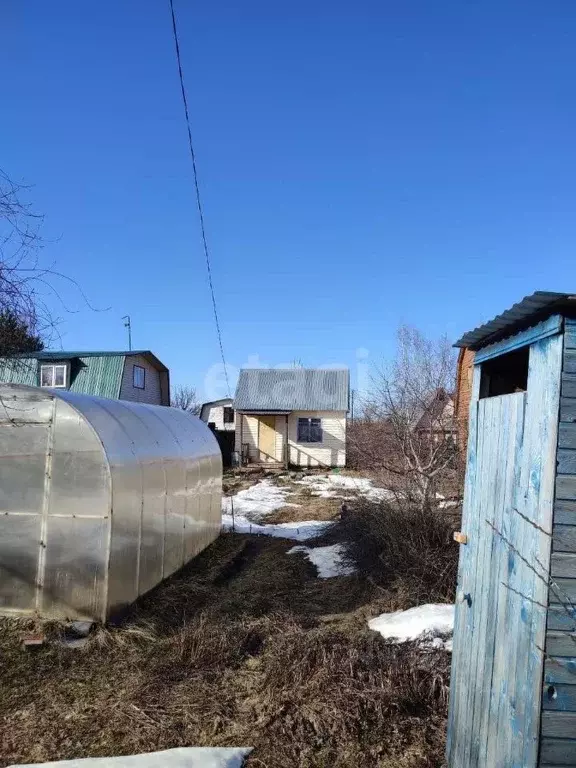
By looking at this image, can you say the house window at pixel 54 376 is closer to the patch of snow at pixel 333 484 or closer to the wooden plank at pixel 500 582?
the patch of snow at pixel 333 484

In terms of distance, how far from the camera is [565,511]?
7.11ft

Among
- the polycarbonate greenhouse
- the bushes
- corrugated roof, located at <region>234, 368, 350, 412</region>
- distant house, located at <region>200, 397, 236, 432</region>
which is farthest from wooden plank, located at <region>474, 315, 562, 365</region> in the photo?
distant house, located at <region>200, 397, 236, 432</region>

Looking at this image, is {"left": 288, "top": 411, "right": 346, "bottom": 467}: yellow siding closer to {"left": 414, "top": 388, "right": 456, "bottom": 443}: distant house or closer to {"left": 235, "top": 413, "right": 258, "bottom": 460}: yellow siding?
{"left": 235, "top": 413, "right": 258, "bottom": 460}: yellow siding

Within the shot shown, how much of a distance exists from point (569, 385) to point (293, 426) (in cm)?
2261

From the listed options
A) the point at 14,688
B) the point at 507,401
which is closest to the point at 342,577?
the point at 14,688

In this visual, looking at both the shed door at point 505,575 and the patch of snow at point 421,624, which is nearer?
the shed door at point 505,575

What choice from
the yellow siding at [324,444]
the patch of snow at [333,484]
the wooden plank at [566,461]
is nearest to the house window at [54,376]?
Answer: the yellow siding at [324,444]

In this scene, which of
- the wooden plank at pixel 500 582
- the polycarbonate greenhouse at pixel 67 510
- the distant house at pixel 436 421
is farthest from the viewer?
the distant house at pixel 436 421

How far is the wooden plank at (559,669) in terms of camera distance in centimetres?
217

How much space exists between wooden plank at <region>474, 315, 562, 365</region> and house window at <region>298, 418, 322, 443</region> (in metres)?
21.0

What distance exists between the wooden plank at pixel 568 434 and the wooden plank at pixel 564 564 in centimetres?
34

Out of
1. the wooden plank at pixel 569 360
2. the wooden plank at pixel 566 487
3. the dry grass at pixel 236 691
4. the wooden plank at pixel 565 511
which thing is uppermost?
the wooden plank at pixel 569 360

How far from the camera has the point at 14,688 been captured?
450 centimetres

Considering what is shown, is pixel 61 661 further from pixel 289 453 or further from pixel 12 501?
pixel 289 453
